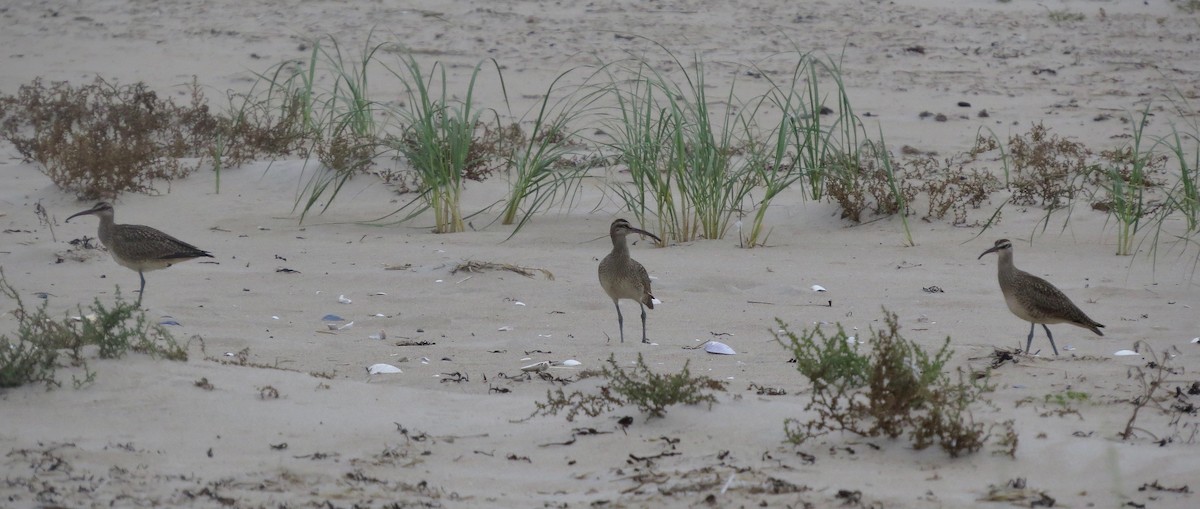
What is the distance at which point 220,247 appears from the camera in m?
9.80

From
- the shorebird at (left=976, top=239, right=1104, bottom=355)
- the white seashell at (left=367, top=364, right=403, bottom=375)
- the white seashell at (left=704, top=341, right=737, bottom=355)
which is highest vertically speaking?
the shorebird at (left=976, top=239, right=1104, bottom=355)

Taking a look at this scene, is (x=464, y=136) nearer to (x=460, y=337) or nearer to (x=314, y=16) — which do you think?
(x=460, y=337)

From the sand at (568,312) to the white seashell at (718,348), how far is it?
0.30ft

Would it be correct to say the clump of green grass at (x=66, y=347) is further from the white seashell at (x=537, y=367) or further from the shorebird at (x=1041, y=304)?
the shorebird at (x=1041, y=304)


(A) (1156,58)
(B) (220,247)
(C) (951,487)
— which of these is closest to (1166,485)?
(C) (951,487)

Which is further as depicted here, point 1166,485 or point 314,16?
point 314,16

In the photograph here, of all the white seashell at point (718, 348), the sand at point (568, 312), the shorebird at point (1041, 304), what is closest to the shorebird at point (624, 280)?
the sand at point (568, 312)

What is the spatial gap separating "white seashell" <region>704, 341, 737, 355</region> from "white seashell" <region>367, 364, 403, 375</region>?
173 centimetres

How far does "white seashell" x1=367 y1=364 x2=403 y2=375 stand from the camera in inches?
249

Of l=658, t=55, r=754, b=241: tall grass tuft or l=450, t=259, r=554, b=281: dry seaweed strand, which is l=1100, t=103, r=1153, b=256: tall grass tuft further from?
l=450, t=259, r=554, b=281: dry seaweed strand

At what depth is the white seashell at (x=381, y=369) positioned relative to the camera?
20.7 ft

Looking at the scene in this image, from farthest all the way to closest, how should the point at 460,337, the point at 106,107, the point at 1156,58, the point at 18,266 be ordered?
the point at 1156,58 < the point at 106,107 < the point at 18,266 < the point at 460,337

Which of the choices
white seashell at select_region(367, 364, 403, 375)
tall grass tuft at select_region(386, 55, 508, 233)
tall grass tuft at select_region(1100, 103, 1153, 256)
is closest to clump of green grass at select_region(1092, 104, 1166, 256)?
tall grass tuft at select_region(1100, 103, 1153, 256)

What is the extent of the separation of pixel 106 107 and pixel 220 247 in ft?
14.6
